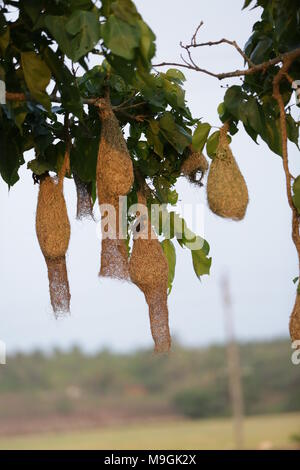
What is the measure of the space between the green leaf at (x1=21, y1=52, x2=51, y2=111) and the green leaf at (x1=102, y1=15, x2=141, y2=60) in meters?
0.19

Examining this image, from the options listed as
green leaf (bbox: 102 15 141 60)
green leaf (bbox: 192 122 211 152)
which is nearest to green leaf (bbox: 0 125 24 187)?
green leaf (bbox: 192 122 211 152)

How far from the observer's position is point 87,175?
1479 mm

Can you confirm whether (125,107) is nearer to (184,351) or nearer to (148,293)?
(148,293)

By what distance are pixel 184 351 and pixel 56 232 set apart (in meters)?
15.5

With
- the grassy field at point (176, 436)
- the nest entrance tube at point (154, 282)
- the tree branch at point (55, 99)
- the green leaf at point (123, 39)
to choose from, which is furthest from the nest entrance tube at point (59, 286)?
the grassy field at point (176, 436)

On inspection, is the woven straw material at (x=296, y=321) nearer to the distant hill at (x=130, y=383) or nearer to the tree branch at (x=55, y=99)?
the tree branch at (x=55, y=99)

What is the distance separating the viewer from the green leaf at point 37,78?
121 centimetres

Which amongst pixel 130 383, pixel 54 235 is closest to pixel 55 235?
Result: pixel 54 235

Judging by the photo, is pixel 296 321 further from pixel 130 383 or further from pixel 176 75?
pixel 130 383

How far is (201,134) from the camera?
1.39 metres

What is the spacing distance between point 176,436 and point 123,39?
16.4m

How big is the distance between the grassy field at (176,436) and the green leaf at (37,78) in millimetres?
13622
